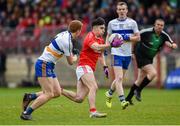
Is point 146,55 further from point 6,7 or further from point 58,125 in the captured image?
point 6,7

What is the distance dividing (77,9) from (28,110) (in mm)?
19880

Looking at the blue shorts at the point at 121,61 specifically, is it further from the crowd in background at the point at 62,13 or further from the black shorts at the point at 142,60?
the crowd in background at the point at 62,13

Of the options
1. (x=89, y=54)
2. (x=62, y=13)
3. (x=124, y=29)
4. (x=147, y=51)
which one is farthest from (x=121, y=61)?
(x=62, y=13)

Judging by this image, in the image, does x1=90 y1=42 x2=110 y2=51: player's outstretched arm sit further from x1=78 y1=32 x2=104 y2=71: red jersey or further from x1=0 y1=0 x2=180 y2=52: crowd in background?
x1=0 y1=0 x2=180 y2=52: crowd in background

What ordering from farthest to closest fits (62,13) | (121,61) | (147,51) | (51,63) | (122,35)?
(62,13) → (147,51) → (121,61) → (122,35) → (51,63)

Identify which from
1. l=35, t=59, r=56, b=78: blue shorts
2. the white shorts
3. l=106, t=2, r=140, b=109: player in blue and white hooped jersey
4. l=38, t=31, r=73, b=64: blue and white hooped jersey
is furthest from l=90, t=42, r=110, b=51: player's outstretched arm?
l=106, t=2, r=140, b=109: player in blue and white hooped jersey

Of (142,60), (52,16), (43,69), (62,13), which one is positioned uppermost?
(62,13)

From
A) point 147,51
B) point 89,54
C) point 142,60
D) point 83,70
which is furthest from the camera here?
point 147,51

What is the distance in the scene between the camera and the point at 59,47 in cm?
1652

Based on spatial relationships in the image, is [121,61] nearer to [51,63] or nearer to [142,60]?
[142,60]

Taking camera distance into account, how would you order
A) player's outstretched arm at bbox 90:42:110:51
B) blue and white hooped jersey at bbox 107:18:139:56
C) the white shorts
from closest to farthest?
player's outstretched arm at bbox 90:42:110:51 → the white shorts → blue and white hooped jersey at bbox 107:18:139:56

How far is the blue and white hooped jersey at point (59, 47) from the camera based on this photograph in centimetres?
1633

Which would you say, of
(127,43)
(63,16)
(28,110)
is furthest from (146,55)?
(63,16)

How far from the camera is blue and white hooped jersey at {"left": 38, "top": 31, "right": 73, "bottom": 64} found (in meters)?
16.3
